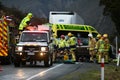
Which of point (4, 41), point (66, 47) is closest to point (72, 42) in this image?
point (66, 47)

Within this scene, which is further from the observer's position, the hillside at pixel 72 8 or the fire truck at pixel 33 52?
the hillside at pixel 72 8

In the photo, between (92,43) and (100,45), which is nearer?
(100,45)

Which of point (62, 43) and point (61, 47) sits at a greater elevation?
point (62, 43)

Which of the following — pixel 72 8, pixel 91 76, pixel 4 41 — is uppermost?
pixel 72 8

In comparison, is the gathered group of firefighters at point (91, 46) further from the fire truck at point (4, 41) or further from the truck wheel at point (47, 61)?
the truck wheel at point (47, 61)

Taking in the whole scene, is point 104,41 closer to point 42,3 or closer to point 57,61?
point 57,61

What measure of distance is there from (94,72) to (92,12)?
304ft

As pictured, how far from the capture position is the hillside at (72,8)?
109438mm

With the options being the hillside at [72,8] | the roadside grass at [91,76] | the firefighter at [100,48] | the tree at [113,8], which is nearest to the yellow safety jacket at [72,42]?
the firefighter at [100,48]

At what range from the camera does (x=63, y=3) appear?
401 feet

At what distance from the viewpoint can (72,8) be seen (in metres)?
116

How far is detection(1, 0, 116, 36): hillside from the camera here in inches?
4309

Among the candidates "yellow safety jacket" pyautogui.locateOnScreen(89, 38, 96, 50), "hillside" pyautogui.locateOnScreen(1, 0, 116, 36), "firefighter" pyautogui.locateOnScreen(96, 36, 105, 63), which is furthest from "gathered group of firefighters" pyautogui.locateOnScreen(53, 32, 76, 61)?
"hillside" pyautogui.locateOnScreen(1, 0, 116, 36)

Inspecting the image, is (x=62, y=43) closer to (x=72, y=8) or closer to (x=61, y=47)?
(x=61, y=47)
